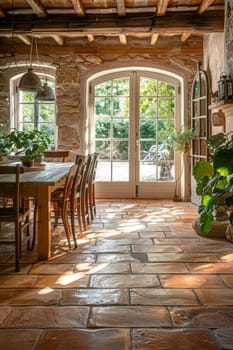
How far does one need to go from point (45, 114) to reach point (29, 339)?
5.83m

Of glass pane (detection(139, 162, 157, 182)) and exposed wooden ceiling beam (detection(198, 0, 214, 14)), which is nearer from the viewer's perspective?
exposed wooden ceiling beam (detection(198, 0, 214, 14))

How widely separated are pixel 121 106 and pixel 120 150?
81 centimetres

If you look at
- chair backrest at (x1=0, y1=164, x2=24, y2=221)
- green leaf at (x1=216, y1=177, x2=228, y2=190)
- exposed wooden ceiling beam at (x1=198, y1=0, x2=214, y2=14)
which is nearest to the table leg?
chair backrest at (x1=0, y1=164, x2=24, y2=221)

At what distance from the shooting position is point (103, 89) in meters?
7.21

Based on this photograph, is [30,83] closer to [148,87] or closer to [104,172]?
[104,172]

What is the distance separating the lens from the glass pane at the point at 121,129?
23.7 ft

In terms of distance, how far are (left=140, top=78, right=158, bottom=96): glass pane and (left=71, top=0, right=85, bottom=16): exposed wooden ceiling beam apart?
2.01m

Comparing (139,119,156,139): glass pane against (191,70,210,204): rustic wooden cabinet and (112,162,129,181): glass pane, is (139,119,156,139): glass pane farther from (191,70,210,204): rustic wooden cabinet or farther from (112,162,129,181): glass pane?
(191,70,210,204): rustic wooden cabinet

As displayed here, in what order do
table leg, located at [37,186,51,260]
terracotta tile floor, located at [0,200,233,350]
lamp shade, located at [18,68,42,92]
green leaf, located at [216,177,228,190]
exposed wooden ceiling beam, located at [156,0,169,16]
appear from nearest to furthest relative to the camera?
terracotta tile floor, located at [0,200,233,350] < green leaf, located at [216,177,228,190] < table leg, located at [37,186,51,260] < lamp shade, located at [18,68,42,92] < exposed wooden ceiling beam, located at [156,0,169,16]

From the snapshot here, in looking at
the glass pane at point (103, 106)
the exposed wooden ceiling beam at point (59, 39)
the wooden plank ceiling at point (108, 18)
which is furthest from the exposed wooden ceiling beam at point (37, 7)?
the glass pane at point (103, 106)

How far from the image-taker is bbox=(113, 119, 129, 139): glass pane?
7.22 metres

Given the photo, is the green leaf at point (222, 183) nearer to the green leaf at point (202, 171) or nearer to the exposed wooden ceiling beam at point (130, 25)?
the green leaf at point (202, 171)

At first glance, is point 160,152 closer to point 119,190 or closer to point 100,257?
point 119,190

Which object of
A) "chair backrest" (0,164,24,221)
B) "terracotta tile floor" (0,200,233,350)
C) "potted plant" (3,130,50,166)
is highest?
"potted plant" (3,130,50,166)
